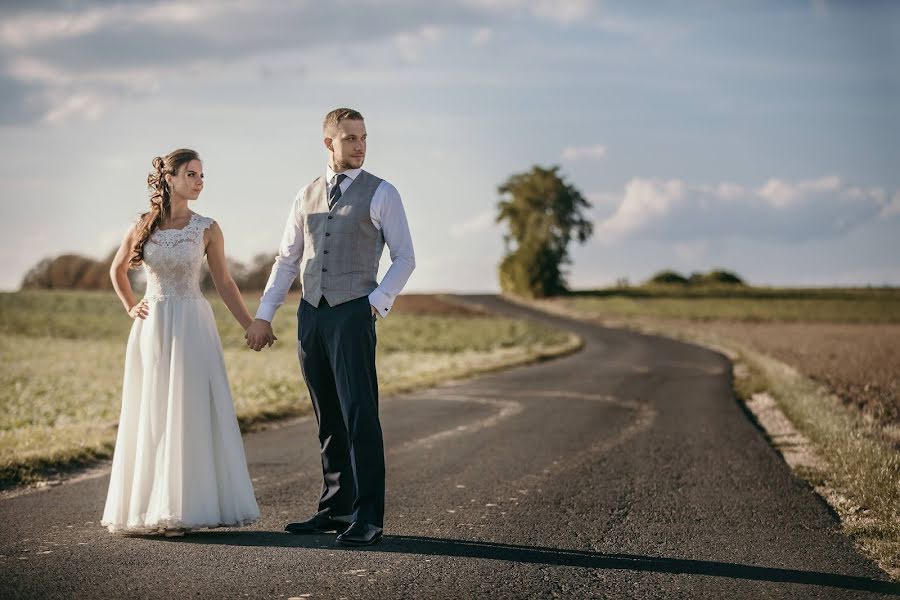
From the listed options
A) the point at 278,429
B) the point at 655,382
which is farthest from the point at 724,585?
the point at 655,382

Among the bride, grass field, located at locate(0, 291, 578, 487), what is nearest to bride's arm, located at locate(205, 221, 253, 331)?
the bride

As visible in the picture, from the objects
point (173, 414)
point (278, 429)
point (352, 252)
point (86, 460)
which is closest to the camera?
point (352, 252)

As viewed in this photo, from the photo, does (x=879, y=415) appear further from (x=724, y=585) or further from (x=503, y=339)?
(x=503, y=339)

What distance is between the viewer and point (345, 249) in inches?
213

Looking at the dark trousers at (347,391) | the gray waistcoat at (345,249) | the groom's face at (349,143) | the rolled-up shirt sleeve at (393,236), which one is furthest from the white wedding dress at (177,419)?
the rolled-up shirt sleeve at (393,236)

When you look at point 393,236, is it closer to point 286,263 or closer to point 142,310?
point 286,263

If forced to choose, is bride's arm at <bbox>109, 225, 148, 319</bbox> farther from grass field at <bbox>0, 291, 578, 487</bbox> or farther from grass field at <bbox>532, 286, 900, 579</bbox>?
grass field at <bbox>532, 286, 900, 579</bbox>

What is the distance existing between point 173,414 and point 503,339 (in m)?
33.1

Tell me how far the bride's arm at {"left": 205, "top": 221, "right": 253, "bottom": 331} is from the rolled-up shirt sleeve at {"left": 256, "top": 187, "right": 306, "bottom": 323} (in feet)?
1.12

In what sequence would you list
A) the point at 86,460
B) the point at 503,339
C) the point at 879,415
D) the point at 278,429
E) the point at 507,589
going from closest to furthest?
the point at 507,589 → the point at 86,460 → the point at 278,429 → the point at 879,415 → the point at 503,339

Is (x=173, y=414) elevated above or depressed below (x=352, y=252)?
below

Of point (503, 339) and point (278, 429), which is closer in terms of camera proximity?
point (278, 429)

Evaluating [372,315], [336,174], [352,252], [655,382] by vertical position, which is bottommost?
[655,382]

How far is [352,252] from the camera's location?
540cm
